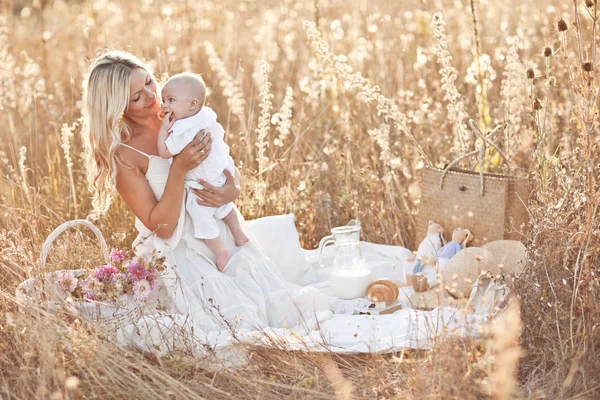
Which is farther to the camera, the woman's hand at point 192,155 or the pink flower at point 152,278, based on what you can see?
the woman's hand at point 192,155

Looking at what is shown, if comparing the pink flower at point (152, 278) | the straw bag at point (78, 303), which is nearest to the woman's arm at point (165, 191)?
the pink flower at point (152, 278)

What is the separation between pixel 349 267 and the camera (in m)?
3.52

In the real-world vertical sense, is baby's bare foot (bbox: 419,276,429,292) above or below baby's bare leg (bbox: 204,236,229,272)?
below

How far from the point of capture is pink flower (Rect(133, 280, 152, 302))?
291 centimetres

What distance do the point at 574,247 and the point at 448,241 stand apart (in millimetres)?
1003

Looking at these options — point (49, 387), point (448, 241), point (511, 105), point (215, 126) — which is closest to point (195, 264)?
point (215, 126)

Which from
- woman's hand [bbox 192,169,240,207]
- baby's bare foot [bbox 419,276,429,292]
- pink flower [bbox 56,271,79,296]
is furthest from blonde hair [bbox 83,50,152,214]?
baby's bare foot [bbox 419,276,429,292]

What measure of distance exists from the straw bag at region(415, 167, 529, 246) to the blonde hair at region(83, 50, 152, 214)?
1.62 meters

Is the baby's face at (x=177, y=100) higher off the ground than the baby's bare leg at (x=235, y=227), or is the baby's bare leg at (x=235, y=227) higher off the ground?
the baby's face at (x=177, y=100)

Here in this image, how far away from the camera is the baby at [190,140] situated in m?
3.17

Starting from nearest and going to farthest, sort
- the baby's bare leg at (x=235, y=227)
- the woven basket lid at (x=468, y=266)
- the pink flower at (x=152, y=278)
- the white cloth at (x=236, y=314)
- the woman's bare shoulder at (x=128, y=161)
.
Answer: the white cloth at (x=236, y=314) → the pink flower at (x=152, y=278) → the woman's bare shoulder at (x=128, y=161) → the woven basket lid at (x=468, y=266) → the baby's bare leg at (x=235, y=227)

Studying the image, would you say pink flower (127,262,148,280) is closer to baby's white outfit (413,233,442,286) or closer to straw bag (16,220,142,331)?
straw bag (16,220,142,331)

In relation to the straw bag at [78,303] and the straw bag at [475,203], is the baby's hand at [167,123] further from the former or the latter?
the straw bag at [475,203]

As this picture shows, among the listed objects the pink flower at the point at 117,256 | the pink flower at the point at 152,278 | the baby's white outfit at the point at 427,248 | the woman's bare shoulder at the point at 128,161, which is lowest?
the baby's white outfit at the point at 427,248
